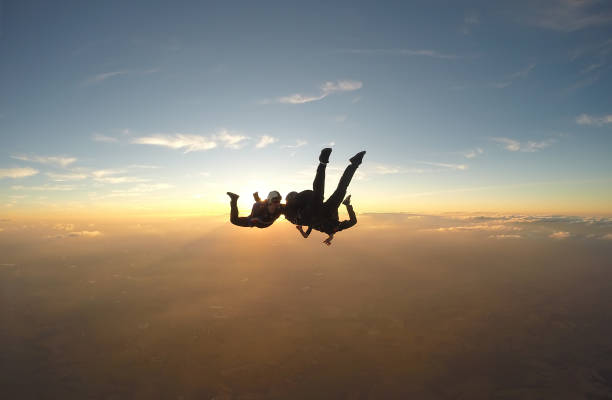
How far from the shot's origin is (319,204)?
6.05 m

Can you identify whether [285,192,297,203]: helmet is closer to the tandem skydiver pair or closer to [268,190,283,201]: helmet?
the tandem skydiver pair

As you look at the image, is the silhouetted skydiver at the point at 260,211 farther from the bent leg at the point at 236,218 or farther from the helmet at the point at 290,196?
the helmet at the point at 290,196

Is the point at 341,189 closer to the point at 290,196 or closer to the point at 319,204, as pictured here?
the point at 319,204

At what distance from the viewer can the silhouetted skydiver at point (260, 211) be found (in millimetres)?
6043

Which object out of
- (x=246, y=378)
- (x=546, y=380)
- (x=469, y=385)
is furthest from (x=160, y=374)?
(x=546, y=380)

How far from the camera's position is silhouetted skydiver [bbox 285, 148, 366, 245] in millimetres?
5744

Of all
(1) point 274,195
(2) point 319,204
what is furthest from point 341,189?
(1) point 274,195

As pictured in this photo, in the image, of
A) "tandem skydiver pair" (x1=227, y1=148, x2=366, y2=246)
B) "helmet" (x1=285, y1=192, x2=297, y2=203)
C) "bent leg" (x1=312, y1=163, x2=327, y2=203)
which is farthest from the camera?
"helmet" (x1=285, y1=192, x2=297, y2=203)

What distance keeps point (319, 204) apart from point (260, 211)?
138cm

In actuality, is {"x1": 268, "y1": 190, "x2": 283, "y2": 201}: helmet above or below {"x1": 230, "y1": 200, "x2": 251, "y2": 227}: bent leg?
above

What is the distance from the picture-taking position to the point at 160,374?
194m

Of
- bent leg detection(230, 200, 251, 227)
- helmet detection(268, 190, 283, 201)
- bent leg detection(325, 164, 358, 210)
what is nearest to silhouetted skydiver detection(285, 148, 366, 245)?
bent leg detection(325, 164, 358, 210)

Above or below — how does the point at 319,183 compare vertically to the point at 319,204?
above

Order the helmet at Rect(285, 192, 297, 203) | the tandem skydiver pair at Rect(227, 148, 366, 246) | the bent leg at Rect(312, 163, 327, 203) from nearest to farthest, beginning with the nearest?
the bent leg at Rect(312, 163, 327, 203)
the tandem skydiver pair at Rect(227, 148, 366, 246)
the helmet at Rect(285, 192, 297, 203)
